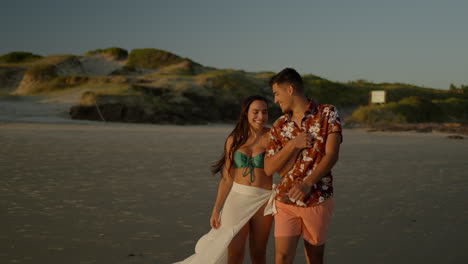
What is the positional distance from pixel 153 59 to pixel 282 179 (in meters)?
53.4

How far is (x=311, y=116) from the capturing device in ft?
10.4

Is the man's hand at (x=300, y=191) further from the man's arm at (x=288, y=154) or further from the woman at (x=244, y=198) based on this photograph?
the woman at (x=244, y=198)

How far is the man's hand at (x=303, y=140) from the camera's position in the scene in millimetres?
3012

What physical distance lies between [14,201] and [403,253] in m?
4.82

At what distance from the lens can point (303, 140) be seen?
302 centimetres

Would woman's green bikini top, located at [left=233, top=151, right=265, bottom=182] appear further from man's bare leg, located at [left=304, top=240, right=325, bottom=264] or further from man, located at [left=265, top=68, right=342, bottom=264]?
man's bare leg, located at [left=304, top=240, right=325, bottom=264]

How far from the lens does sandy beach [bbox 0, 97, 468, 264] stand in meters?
4.64

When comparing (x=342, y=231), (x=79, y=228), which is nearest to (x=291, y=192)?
(x=342, y=231)

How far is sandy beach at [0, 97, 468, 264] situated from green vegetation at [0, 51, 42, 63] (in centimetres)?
6224

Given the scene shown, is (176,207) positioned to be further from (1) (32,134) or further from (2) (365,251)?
(1) (32,134)

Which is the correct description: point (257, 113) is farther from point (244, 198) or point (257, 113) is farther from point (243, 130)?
point (244, 198)

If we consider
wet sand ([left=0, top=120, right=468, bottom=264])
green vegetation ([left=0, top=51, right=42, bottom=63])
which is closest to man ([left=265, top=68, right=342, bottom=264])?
wet sand ([left=0, top=120, right=468, bottom=264])

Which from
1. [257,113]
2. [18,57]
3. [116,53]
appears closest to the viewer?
[257,113]

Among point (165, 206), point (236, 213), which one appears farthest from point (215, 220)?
point (165, 206)
